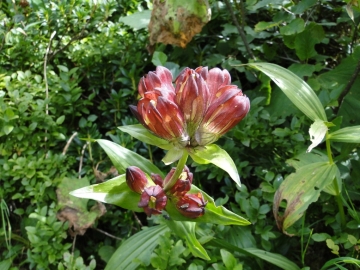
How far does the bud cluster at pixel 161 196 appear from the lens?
0.98 metres

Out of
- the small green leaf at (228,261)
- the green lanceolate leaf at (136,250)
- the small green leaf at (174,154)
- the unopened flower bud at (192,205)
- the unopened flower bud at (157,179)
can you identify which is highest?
the small green leaf at (174,154)

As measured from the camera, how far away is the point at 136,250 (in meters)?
1.29

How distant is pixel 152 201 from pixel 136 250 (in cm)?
38

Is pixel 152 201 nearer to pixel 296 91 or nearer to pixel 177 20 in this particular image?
pixel 296 91

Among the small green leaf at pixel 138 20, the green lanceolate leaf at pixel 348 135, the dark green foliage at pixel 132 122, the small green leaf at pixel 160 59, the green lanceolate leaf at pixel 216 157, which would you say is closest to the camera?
the green lanceolate leaf at pixel 216 157

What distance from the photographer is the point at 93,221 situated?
1506mm

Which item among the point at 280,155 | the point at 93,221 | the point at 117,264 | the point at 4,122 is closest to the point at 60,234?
the point at 93,221

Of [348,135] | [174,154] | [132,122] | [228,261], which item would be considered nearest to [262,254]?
[228,261]

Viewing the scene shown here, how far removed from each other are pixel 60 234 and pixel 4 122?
0.53 meters

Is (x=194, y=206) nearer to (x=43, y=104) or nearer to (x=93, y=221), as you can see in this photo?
(x=93, y=221)

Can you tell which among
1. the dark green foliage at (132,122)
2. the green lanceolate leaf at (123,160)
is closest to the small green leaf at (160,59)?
the dark green foliage at (132,122)

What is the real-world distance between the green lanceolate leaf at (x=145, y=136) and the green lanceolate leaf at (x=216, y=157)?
0.08 meters

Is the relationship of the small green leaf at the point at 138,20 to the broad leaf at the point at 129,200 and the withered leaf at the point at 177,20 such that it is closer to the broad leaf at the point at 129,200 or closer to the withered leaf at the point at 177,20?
the withered leaf at the point at 177,20

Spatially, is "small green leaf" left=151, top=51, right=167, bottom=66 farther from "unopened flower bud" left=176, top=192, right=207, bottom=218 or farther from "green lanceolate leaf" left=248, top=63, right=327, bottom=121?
"unopened flower bud" left=176, top=192, right=207, bottom=218
